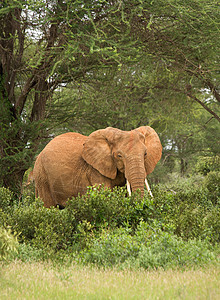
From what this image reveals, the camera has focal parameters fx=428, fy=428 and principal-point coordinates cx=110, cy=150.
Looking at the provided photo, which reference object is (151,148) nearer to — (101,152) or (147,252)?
(101,152)

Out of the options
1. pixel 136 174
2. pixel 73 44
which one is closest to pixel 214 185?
pixel 136 174

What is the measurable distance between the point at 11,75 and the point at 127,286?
9228 millimetres

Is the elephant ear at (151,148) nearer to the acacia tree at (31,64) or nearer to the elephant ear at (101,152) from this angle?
the elephant ear at (101,152)

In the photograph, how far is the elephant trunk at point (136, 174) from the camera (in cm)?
938

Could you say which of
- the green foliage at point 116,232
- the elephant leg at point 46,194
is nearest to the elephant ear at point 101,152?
the green foliage at point 116,232

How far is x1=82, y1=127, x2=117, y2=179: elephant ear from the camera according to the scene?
10.1m

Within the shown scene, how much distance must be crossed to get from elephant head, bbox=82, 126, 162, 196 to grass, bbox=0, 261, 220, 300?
10.9ft

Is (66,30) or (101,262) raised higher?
(66,30)

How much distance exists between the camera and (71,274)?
230 inches

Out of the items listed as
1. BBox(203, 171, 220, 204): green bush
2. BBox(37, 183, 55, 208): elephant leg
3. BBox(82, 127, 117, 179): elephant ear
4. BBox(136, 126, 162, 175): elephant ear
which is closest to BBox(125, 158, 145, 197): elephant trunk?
BBox(82, 127, 117, 179): elephant ear

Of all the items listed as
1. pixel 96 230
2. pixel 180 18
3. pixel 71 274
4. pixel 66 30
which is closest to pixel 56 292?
pixel 71 274

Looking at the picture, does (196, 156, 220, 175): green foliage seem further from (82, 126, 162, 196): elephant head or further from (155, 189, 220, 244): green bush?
(155, 189, 220, 244): green bush

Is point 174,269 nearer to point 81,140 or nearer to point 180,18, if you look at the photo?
point 81,140

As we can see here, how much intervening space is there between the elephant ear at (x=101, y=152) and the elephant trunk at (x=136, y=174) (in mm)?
710
